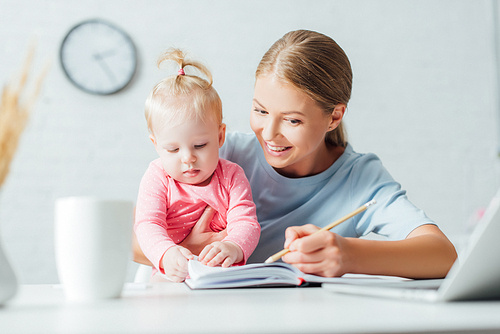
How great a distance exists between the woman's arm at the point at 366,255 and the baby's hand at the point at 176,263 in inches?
8.8

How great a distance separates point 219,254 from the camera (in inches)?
36.2

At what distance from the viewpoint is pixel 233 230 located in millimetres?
1104

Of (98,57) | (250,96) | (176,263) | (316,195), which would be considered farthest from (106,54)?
(176,263)

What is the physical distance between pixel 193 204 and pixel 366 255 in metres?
0.54

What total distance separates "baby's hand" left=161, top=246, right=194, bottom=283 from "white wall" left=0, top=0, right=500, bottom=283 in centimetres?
200

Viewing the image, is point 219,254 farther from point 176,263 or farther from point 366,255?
point 366,255

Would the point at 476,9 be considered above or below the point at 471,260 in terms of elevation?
above

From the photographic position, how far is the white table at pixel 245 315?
39 centimetres

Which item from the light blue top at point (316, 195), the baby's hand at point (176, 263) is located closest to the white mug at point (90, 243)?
the baby's hand at point (176, 263)

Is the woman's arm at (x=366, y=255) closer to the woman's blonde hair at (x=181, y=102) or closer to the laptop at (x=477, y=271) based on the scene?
the laptop at (x=477, y=271)

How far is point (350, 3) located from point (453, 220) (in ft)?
Answer: 6.35

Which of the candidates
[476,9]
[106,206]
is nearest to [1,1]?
[106,206]

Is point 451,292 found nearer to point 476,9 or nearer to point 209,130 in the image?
point 209,130

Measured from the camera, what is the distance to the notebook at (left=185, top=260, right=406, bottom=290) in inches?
28.3
